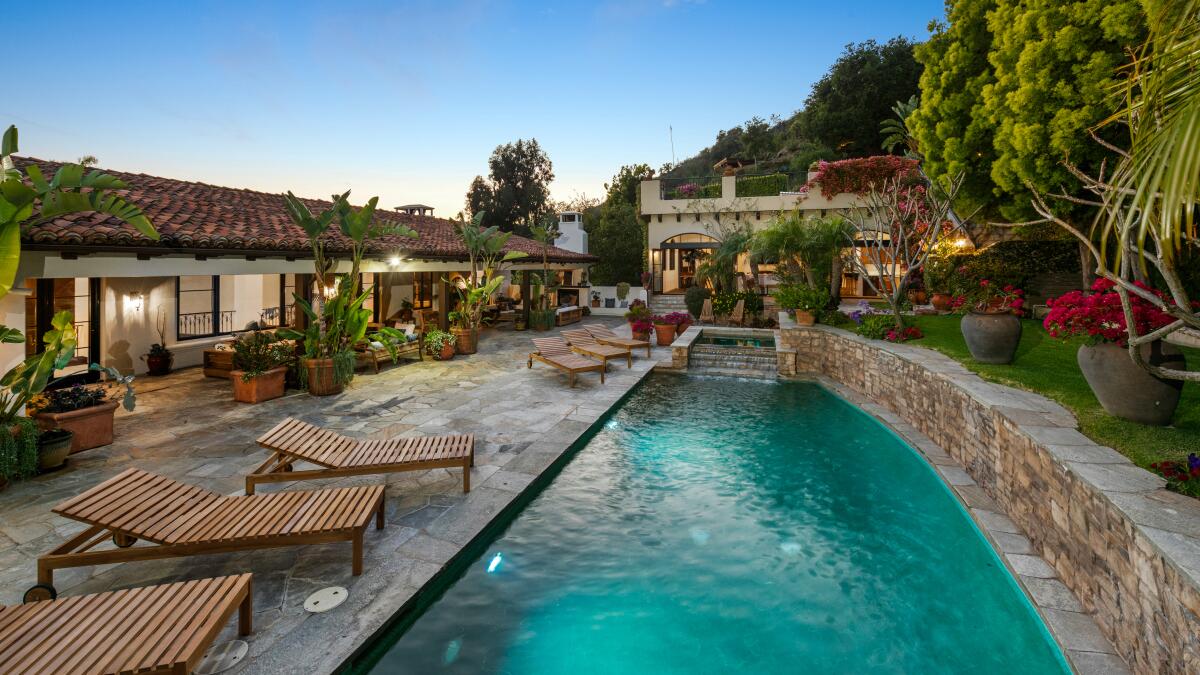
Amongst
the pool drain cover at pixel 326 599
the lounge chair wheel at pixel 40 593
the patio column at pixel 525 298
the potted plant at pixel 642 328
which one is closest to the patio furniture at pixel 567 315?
the patio column at pixel 525 298

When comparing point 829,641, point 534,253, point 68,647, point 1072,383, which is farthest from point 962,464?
point 534,253

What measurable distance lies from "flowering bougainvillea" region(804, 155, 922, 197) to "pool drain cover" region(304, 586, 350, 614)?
77.4 ft

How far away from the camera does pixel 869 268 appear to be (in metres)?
25.6

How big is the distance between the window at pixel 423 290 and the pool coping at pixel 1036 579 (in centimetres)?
1835

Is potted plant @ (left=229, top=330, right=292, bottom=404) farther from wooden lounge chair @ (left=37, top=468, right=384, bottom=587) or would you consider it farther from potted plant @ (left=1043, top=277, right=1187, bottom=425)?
potted plant @ (left=1043, top=277, right=1187, bottom=425)

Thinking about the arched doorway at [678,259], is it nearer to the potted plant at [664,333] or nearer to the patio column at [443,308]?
the potted plant at [664,333]

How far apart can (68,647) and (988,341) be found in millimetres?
10256

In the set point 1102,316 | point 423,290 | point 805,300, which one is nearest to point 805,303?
point 805,300

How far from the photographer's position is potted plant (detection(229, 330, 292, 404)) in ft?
30.1

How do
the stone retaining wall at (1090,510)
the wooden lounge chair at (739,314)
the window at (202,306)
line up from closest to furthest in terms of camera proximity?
the stone retaining wall at (1090,510) → the window at (202,306) → the wooden lounge chair at (739,314)

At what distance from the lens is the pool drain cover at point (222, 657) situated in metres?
3.08

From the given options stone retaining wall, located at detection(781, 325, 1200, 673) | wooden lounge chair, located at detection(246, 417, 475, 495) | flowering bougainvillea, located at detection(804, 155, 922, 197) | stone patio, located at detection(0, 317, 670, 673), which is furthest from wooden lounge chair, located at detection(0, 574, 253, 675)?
flowering bougainvillea, located at detection(804, 155, 922, 197)

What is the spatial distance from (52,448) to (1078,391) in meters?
12.1

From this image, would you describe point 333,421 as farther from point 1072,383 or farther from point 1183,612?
point 1072,383
